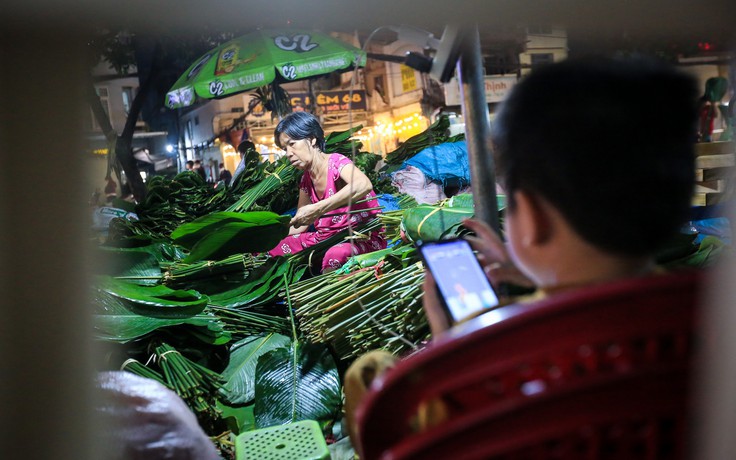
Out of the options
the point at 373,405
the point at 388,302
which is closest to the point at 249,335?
the point at 388,302

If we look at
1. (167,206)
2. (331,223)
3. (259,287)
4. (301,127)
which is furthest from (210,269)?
(301,127)

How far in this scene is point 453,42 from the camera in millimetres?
1110

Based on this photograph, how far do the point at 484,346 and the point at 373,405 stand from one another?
0.15 metres

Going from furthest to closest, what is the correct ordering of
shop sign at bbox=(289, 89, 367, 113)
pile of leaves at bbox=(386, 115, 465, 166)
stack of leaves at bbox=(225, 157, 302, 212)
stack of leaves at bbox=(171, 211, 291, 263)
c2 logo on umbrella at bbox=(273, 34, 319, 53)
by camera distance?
pile of leaves at bbox=(386, 115, 465, 166), stack of leaves at bbox=(225, 157, 302, 212), stack of leaves at bbox=(171, 211, 291, 263), shop sign at bbox=(289, 89, 367, 113), c2 logo on umbrella at bbox=(273, 34, 319, 53)

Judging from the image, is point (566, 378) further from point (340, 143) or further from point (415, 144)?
point (415, 144)

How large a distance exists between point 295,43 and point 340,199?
2.39 feet

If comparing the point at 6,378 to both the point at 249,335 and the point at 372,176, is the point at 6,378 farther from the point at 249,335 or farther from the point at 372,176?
the point at 372,176

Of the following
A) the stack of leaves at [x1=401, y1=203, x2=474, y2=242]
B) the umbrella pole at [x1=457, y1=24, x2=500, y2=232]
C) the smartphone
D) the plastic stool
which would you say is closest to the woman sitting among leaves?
the stack of leaves at [x1=401, y1=203, x2=474, y2=242]

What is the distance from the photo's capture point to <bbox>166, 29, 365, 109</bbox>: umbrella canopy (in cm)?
194

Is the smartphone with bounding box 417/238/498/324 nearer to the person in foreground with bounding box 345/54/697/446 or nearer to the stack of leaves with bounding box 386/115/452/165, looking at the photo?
the person in foreground with bounding box 345/54/697/446

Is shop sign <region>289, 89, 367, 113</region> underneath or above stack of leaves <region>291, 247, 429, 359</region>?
above

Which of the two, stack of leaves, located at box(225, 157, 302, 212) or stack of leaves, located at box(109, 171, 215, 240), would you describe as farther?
stack of leaves, located at box(225, 157, 302, 212)

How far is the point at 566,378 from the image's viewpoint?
23.8 inches

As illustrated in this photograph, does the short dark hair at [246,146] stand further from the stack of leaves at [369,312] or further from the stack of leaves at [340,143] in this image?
the stack of leaves at [369,312]
